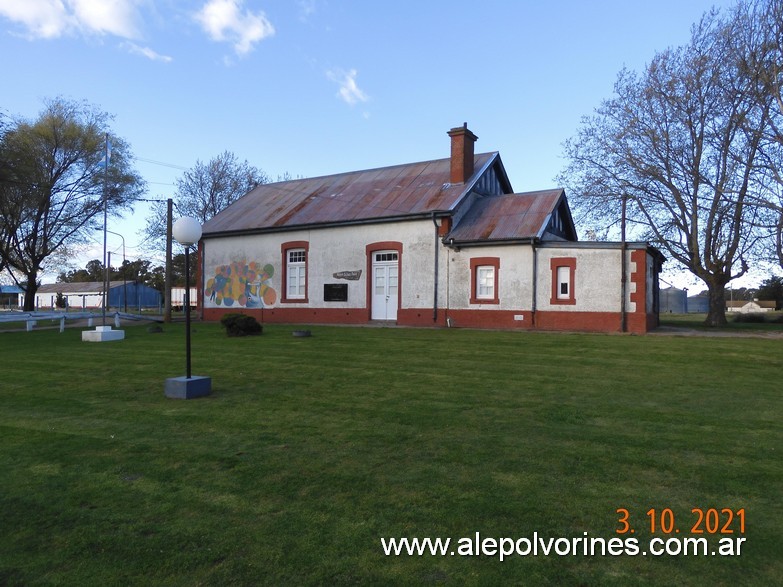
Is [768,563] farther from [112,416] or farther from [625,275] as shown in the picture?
[625,275]

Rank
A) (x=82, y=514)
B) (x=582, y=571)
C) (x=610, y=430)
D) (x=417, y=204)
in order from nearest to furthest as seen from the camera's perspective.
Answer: (x=582, y=571)
(x=82, y=514)
(x=610, y=430)
(x=417, y=204)

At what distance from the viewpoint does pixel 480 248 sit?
21234 millimetres

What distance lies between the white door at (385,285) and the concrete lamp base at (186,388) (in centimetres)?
1581

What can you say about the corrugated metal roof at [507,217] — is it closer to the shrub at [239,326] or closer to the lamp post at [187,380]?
the shrub at [239,326]

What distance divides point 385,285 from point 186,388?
16376 millimetres

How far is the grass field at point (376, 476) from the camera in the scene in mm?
2965

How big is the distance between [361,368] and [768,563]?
7.67 metres

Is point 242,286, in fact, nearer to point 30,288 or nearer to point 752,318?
point 30,288

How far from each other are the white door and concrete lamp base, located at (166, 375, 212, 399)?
1581 centimetres

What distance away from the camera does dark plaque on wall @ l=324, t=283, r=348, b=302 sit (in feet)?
79.6

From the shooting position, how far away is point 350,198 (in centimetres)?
2636

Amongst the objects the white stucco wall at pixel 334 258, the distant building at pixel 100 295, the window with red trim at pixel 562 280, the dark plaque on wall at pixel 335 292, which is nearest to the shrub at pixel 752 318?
the window with red trim at pixel 562 280

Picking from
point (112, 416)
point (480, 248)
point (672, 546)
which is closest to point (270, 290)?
point (480, 248)

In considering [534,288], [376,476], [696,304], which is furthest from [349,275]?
[696,304]
